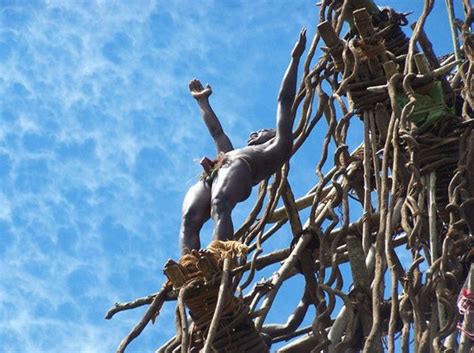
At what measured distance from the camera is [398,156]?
489cm

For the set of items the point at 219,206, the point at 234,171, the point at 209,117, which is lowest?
the point at 219,206

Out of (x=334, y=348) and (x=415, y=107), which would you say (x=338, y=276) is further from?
(x=415, y=107)

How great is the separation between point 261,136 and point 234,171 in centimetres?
29

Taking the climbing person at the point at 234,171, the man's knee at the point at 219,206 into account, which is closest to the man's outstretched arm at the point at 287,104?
the climbing person at the point at 234,171

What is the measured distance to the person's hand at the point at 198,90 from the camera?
5258mm

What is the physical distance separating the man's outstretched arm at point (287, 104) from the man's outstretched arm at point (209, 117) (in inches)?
7.3

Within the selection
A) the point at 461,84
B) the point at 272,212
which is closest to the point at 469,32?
the point at 461,84

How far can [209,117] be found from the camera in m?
5.21

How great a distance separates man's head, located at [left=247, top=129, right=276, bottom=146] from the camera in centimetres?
511

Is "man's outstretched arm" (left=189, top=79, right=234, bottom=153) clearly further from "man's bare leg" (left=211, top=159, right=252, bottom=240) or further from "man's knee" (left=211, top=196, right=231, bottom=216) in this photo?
"man's knee" (left=211, top=196, right=231, bottom=216)

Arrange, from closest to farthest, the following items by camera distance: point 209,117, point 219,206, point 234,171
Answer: point 219,206
point 234,171
point 209,117

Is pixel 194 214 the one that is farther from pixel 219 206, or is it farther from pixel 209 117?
pixel 209 117

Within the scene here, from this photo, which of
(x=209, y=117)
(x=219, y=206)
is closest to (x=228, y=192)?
(x=219, y=206)

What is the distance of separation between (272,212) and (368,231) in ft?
1.92
